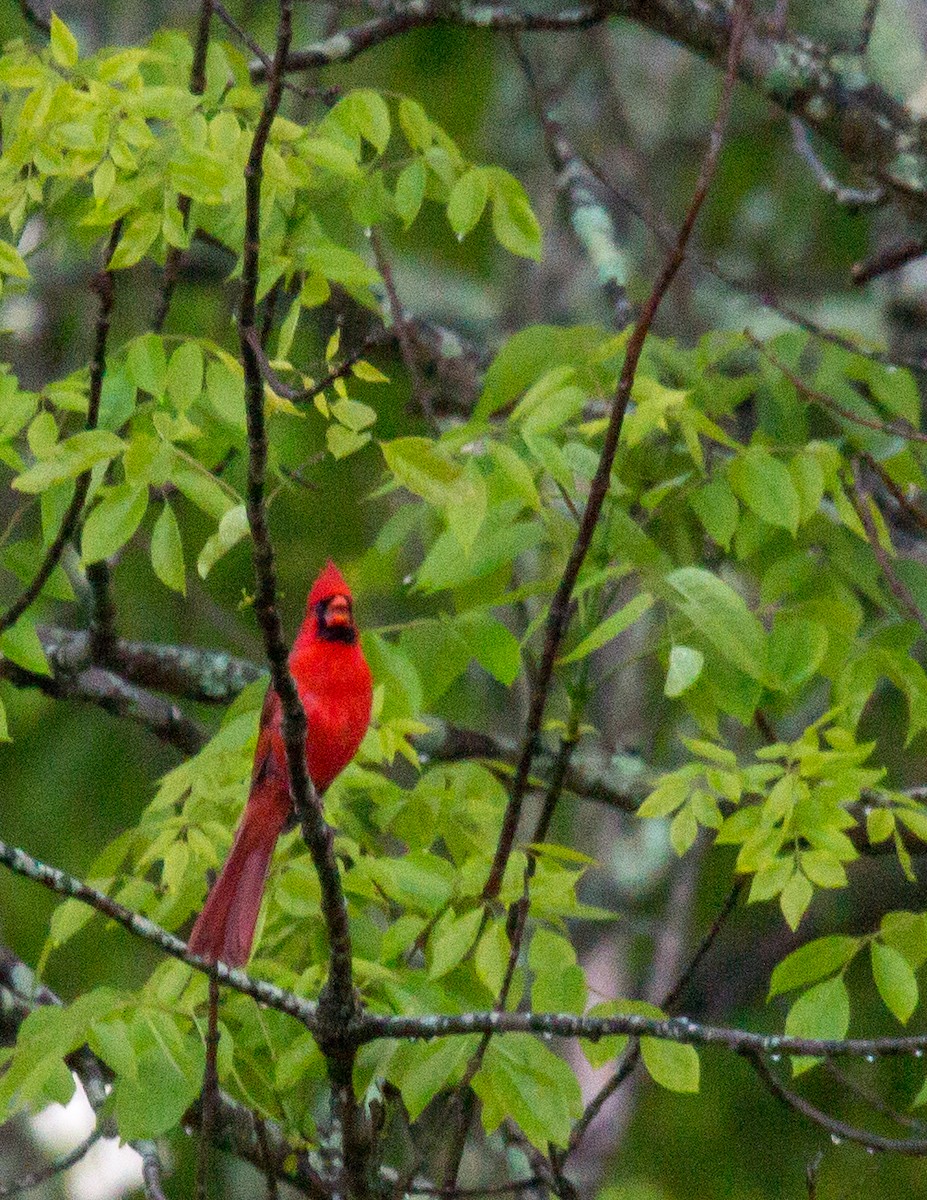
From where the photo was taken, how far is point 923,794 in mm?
4270

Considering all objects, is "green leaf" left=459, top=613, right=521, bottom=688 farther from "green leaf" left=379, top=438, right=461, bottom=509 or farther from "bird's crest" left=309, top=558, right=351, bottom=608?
"green leaf" left=379, top=438, right=461, bottom=509

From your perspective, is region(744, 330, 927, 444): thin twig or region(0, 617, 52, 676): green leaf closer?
region(0, 617, 52, 676): green leaf

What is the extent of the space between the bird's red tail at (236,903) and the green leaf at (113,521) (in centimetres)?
82

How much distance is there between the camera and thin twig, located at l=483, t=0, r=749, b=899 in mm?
2615

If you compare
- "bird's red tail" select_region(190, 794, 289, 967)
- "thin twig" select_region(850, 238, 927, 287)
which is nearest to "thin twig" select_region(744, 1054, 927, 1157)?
"bird's red tail" select_region(190, 794, 289, 967)

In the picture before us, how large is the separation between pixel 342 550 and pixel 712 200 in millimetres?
2637

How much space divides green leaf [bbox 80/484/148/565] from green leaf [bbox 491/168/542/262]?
4.14 ft

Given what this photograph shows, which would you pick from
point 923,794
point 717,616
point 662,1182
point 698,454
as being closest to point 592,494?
point 717,616

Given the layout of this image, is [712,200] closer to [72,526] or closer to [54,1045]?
[72,526]

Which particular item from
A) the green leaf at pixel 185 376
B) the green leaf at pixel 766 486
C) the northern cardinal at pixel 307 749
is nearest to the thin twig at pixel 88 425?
the green leaf at pixel 185 376

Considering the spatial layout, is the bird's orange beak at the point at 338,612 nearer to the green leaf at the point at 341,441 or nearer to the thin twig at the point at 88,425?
the thin twig at the point at 88,425

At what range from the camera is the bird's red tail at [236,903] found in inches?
146

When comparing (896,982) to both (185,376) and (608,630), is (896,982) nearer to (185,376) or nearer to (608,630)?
(608,630)

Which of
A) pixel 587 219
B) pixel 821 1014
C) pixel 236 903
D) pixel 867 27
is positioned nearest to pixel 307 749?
pixel 236 903
